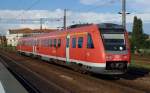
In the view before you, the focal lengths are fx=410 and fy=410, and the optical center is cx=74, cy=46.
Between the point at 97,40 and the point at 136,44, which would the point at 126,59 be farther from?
the point at 136,44

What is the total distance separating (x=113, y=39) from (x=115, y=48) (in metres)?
0.54

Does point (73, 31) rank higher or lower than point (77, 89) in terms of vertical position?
higher

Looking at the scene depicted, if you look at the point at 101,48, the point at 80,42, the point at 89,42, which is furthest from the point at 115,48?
the point at 80,42

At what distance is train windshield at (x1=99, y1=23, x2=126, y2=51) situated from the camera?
20203 mm

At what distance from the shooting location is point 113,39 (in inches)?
806

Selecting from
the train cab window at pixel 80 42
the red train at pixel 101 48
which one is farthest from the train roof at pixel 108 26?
the train cab window at pixel 80 42

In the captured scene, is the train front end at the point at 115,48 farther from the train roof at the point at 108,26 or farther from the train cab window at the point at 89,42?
the train cab window at the point at 89,42

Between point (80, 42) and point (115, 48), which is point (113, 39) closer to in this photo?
point (115, 48)

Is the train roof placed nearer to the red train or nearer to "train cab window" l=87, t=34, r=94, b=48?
the red train

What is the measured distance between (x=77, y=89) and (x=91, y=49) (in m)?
4.08

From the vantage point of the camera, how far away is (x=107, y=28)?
20859 mm

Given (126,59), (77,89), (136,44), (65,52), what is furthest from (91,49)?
(136,44)

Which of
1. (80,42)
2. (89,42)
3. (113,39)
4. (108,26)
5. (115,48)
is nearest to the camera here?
(115,48)

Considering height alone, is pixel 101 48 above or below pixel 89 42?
below
